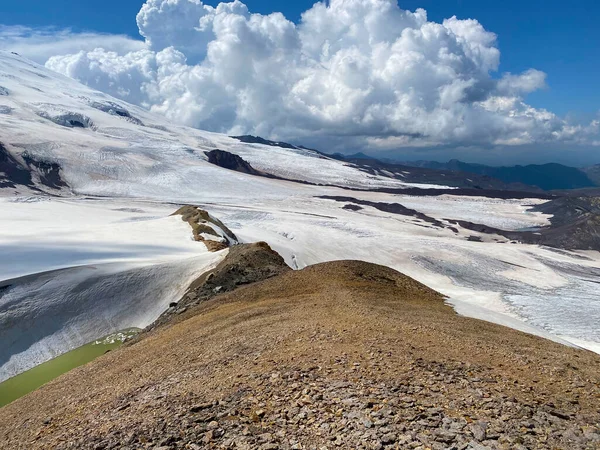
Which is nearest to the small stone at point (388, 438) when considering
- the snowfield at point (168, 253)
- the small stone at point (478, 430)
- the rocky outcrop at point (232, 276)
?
the small stone at point (478, 430)

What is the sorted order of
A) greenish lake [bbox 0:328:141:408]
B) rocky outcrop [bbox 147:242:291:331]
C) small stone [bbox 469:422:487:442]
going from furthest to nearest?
1. rocky outcrop [bbox 147:242:291:331]
2. greenish lake [bbox 0:328:141:408]
3. small stone [bbox 469:422:487:442]

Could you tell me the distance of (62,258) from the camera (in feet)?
133

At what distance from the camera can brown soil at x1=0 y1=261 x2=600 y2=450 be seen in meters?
8.73

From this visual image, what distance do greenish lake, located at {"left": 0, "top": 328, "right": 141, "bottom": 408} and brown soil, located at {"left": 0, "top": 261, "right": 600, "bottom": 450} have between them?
7922 millimetres

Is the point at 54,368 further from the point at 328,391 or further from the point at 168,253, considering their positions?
the point at 328,391

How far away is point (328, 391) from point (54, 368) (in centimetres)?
2351

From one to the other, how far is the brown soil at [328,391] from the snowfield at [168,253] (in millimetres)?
10804

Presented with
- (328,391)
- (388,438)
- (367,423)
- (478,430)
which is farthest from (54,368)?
(478,430)

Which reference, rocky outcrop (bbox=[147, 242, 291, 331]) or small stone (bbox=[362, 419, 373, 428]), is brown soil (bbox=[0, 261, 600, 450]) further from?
rocky outcrop (bbox=[147, 242, 291, 331])

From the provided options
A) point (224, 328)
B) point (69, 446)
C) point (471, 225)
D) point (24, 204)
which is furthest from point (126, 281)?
point (471, 225)

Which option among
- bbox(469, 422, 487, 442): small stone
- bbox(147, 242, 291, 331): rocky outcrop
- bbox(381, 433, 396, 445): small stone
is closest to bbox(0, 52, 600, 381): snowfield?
bbox(147, 242, 291, 331): rocky outcrop

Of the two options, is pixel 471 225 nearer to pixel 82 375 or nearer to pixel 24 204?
pixel 24 204

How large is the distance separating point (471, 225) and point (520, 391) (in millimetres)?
127041

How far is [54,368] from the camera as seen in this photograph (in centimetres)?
2753
